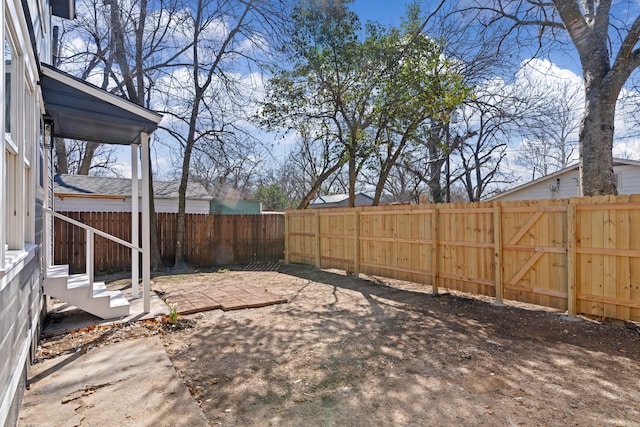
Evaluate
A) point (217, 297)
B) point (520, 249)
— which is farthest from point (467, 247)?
point (217, 297)

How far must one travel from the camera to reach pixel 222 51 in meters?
10.1

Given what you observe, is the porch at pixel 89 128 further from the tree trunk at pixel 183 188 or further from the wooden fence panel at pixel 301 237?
the wooden fence panel at pixel 301 237

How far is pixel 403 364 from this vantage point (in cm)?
349

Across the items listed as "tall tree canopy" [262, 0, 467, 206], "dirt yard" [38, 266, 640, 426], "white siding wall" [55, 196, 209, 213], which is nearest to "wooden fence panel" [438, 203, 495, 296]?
"dirt yard" [38, 266, 640, 426]

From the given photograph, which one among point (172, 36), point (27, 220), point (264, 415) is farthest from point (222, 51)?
point (264, 415)

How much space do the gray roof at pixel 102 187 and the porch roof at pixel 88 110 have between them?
314 inches

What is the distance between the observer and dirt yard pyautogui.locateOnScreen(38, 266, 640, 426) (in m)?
2.63

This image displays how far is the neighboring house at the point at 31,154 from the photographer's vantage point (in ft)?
6.93

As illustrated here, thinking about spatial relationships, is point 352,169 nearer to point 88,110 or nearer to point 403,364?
point 88,110

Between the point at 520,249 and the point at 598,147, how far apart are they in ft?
7.57

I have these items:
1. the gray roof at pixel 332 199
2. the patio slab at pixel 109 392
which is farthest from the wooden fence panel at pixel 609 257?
the gray roof at pixel 332 199

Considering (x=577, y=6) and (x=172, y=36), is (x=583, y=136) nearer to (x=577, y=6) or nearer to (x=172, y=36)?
(x=577, y=6)

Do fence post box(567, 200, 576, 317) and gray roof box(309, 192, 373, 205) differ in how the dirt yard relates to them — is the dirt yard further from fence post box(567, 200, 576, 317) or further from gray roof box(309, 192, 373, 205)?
gray roof box(309, 192, 373, 205)

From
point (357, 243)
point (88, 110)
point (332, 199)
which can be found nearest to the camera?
point (88, 110)
